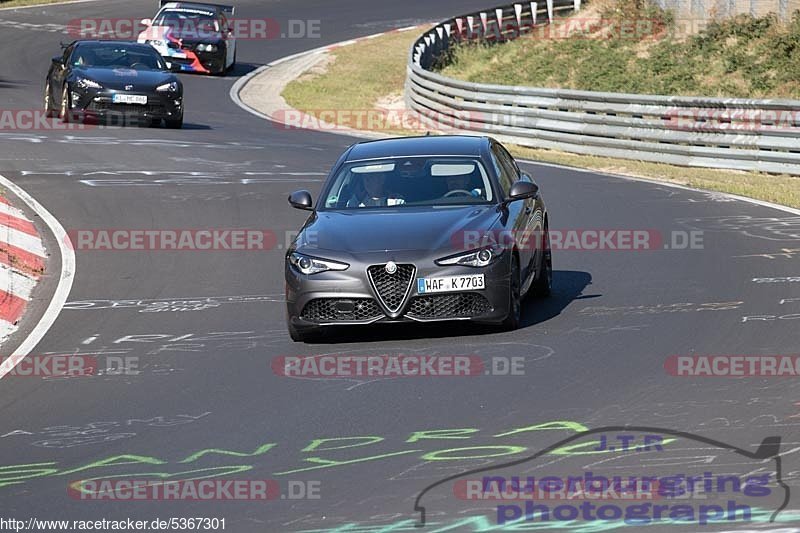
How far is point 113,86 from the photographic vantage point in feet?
86.0

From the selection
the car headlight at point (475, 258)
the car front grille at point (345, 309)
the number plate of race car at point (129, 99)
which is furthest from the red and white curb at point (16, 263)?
the number plate of race car at point (129, 99)

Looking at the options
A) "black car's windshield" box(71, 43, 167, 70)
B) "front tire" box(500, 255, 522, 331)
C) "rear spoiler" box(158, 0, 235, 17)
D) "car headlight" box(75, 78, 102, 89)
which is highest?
"front tire" box(500, 255, 522, 331)

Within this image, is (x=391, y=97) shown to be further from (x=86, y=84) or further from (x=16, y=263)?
(x=16, y=263)

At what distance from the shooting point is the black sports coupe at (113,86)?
2623 centimetres

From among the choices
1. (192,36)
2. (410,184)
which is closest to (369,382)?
(410,184)

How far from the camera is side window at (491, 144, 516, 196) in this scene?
12188mm

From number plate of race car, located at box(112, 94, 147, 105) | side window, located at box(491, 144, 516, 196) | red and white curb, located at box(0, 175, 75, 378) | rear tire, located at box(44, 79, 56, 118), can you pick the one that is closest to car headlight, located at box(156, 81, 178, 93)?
number plate of race car, located at box(112, 94, 147, 105)

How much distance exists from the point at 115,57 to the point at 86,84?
1.31 meters

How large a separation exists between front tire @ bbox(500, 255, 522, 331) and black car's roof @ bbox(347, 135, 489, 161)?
139 centimetres

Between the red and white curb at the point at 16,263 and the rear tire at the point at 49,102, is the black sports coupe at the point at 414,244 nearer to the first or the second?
the red and white curb at the point at 16,263

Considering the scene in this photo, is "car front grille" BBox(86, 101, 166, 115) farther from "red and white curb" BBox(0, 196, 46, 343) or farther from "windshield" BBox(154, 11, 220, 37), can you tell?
"windshield" BBox(154, 11, 220, 37)

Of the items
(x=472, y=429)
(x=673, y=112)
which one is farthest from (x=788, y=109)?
(x=472, y=429)

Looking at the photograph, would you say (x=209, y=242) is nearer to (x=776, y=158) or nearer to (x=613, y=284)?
(x=613, y=284)

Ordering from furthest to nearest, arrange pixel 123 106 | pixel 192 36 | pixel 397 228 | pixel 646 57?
pixel 192 36 < pixel 646 57 < pixel 123 106 < pixel 397 228
